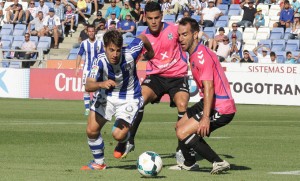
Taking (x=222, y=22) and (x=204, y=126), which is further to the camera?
(x=222, y=22)

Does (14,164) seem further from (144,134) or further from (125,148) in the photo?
(144,134)

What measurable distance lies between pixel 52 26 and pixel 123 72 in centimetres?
2742

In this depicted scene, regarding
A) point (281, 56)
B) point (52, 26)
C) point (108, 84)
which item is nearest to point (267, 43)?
point (281, 56)

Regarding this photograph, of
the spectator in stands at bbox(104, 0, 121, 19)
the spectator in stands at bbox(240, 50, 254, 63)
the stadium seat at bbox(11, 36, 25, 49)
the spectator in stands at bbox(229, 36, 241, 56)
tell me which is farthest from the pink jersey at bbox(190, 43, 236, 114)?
the stadium seat at bbox(11, 36, 25, 49)

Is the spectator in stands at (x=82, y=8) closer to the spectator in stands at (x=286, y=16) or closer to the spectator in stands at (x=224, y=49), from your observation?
the spectator in stands at (x=224, y=49)

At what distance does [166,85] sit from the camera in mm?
14281

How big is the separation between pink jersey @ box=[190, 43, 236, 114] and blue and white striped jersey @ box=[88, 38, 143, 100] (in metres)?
0.89

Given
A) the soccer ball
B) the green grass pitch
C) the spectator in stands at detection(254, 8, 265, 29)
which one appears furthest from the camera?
the spectator in stands at detection(254, 8, 265, 29)

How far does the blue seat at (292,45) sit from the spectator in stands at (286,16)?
44.9 inches

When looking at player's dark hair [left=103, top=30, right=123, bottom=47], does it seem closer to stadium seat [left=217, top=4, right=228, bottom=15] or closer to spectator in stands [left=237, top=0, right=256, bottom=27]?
spectator in stands [left=237, top=0, right=256, bottom=27]

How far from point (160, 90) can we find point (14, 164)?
3138 millimetres

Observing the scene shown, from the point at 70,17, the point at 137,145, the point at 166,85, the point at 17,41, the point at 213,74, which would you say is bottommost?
the point at 17,41

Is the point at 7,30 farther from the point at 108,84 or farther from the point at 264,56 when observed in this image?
the point at 108,84

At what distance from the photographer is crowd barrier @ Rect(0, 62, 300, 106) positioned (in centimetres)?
3017
